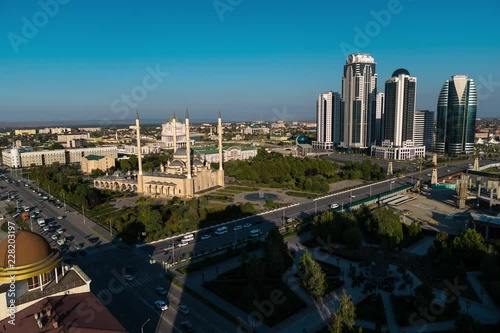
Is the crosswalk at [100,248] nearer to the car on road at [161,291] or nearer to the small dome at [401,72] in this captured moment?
the car on road at [161,291]

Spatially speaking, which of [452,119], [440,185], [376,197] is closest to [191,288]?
[376,197]

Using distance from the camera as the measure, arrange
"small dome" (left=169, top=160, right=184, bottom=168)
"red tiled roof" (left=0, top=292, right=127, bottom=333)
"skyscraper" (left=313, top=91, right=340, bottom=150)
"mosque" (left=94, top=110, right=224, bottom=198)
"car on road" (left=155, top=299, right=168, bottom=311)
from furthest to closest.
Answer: "skyscraper" (left=313, top=91, right=340, bottom=150)
"small dome" (left=169, top=160, right=184, bottom=168)
"mosque" (left=94, top=110, right=224, bottom=198)
"car on road" (left=155, top=299, right=168, bottom=311)
"red tiled roof" (left=0, top=292, right=127, bottom=333)

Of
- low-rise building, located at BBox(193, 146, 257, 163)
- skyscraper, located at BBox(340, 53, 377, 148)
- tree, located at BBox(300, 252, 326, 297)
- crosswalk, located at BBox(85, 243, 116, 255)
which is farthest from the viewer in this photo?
skyscraper, located at BBox(340, 53, 377, 148)

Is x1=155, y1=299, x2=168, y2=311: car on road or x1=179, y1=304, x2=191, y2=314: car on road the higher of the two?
x1=155, y1=299, x2=168, y2=311: car on road

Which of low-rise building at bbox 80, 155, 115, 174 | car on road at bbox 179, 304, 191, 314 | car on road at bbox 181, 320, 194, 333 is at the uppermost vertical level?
low-rise building at bbox 80, 155, 115, 174

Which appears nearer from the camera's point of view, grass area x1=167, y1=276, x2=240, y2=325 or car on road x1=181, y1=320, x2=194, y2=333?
car on road x1=181, y1=320, x2=194, y2=333

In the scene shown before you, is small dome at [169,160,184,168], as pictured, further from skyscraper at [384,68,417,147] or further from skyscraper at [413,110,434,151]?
skyscraper at [413,110,434,151]

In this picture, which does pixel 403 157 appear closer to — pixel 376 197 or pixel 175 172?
pixel 376 197

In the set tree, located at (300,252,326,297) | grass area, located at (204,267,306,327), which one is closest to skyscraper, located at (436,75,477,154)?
tree, located at (300,252,326,297)
